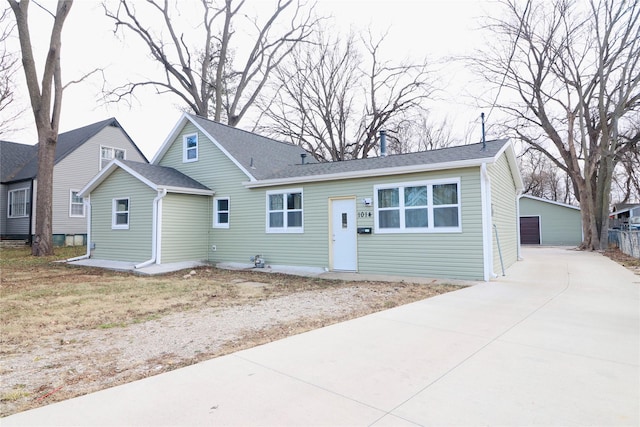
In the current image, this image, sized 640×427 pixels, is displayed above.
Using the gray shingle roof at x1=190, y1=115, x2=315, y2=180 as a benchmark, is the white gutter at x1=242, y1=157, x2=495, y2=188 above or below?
below

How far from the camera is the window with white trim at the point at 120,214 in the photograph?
1263 centimetres

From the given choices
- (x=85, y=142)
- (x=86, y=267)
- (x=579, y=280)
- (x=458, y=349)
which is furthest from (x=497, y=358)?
(x=85, y=142)

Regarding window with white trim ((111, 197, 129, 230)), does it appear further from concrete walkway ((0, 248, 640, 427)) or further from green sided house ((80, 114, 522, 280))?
concrete walkway ((0, 248, 640, 427))

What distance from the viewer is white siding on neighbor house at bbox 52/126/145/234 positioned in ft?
63.4

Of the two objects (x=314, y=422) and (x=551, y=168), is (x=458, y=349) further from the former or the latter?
(x=551, y=168)

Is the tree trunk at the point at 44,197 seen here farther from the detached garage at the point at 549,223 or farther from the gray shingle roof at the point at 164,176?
the detached garage at the point at 549,223

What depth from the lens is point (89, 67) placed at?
59.5ft

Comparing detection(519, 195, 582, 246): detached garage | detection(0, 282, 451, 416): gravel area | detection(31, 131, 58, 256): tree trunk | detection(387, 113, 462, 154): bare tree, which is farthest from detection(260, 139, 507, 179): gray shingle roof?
detection(387, 113, 462, 154): bare tree

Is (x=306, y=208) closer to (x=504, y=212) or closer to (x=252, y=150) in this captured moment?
(x=252, y=150)

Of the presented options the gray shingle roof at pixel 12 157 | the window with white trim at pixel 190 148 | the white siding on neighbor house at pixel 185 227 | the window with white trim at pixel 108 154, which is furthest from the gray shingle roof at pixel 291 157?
the gray shingle roof at pixel 12 157

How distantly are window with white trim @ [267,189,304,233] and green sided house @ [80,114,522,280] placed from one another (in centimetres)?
3

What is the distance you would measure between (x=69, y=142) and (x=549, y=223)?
100 feet

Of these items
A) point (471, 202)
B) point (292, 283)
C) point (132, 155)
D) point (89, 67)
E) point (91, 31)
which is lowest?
point (292, 283)

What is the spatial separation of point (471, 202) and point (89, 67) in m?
19.2
